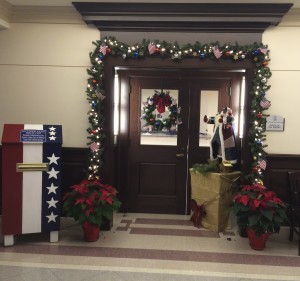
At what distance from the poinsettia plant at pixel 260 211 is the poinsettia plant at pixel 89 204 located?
1.42 metres

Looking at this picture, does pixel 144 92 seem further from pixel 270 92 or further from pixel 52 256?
pixel 52 256

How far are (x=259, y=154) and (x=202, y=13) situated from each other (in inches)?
72.8

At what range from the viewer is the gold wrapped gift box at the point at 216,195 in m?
4.12

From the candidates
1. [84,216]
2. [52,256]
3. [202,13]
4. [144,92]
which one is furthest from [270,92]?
[52,256]

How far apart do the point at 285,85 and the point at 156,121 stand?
1798 millimetres

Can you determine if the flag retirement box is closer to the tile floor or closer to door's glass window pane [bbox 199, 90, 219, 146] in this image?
the tile floor

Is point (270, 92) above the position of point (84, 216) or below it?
above

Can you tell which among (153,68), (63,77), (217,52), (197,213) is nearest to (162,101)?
(153,68)

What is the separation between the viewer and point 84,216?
Answer: 364 cm

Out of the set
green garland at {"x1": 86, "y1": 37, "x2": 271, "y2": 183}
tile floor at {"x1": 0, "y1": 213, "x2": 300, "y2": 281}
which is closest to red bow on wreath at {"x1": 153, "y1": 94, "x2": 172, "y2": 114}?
green garland at {"x1": 86, "y1": 37, "x2": 271, "y2": 183}

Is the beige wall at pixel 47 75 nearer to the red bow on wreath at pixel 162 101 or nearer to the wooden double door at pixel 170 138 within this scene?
the wooden double door at pixel 170 138

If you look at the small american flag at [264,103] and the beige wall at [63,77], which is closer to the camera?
the small american flag at [264,103]

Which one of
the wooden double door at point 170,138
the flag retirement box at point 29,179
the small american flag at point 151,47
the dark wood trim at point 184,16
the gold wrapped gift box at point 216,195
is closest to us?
the flag retirement box at point 29,179

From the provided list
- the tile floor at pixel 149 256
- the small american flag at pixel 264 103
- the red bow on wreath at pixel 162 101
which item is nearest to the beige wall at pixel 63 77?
the small american flag at pixel 264 103
